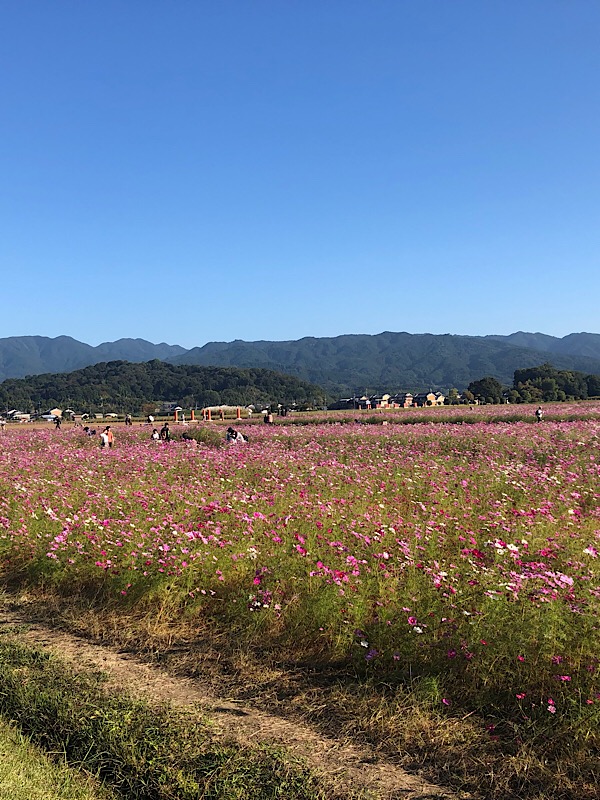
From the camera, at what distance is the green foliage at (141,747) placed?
3.50 meters

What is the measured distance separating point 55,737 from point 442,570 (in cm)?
362

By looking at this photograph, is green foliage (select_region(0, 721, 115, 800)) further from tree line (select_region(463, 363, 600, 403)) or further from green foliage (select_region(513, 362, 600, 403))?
green foliage (select_region(513, 362, 600, 403))

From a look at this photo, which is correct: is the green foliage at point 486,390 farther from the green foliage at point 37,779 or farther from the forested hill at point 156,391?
the green foliage at point 37,779

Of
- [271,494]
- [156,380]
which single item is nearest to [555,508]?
[271,494]

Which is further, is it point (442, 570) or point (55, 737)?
point (442, 570)

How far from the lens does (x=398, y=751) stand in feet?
13.0

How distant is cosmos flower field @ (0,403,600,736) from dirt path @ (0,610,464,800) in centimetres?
80

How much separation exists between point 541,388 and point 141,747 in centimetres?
9304

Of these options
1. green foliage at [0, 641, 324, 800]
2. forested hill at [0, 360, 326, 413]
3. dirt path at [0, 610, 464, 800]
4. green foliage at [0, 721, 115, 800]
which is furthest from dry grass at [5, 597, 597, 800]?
forested hill at [0, 360, 326, 413]

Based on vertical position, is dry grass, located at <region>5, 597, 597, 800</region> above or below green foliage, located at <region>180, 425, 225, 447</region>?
below

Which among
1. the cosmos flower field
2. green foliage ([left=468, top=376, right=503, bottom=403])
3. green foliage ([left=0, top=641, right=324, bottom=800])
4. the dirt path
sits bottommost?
the dirt path

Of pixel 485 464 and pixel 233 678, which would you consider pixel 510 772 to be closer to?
pixel 233 678

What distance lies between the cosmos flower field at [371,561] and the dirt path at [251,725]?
799mm

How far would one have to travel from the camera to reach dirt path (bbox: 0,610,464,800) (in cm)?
361
